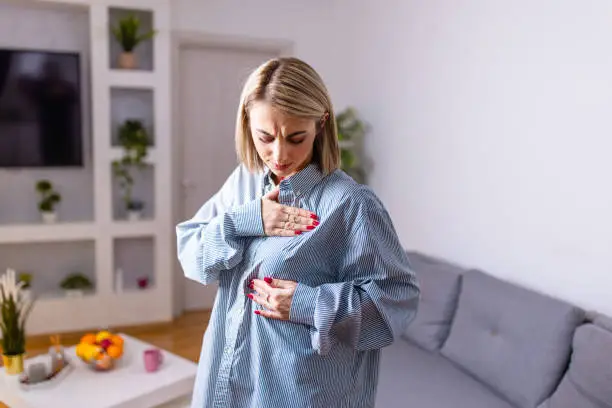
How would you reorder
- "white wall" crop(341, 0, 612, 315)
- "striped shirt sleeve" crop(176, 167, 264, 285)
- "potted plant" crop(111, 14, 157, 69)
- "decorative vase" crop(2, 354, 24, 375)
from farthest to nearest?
"potted plant" crop(111, 14, 157, 69) < "decorative vase" crop(2, 354, 24, 375) < "white wall" crop(341, 0, 612, 315) < "striped shirt sleeve" crop(176, 167, 264, 285)

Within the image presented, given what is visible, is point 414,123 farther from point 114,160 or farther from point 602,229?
point 114,160

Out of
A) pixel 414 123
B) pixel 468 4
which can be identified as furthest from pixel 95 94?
pixel 468 4

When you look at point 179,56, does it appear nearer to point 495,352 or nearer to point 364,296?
point 495,352

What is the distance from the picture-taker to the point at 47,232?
3529 millimetres

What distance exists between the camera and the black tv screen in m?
3.46

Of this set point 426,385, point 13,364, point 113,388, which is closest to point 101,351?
point 113,388

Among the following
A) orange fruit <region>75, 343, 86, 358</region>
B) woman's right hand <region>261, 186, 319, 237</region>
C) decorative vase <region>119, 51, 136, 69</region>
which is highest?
decorative vase <region>119, 51, 136, 69</region>

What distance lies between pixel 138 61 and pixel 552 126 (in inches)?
107

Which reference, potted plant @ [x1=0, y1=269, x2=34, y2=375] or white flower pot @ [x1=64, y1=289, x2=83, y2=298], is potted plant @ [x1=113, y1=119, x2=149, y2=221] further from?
potted plant @ [x1=0, y1=269, x2=34, y2=375]

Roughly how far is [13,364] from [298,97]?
1.90m

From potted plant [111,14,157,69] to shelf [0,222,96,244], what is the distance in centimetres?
105

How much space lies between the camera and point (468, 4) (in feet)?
9.28

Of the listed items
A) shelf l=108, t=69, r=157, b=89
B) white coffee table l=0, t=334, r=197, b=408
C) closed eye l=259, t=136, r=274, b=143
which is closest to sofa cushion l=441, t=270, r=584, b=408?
white coffee table l=0, t=334, r=197, b=408

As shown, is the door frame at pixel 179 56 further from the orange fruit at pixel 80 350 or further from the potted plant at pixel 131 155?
the orange fruit at pixel 80 350
